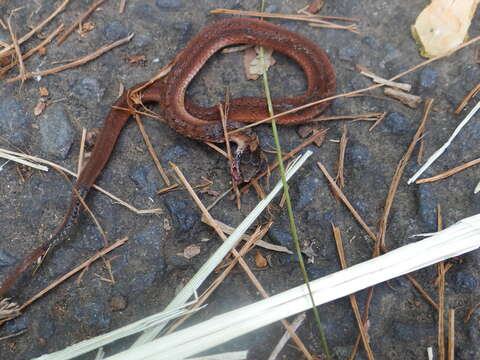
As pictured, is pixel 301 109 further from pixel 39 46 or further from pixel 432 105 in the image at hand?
pixel 39 46

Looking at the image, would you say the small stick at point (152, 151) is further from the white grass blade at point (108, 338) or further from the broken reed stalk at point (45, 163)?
the white grass blade at point (108, 338)

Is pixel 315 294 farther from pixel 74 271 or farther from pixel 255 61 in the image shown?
pixel 255 61

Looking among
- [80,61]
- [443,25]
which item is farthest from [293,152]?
[80,61]

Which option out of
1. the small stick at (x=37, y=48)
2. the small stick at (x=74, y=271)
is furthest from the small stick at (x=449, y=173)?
the small stick at (x=37, y=48)

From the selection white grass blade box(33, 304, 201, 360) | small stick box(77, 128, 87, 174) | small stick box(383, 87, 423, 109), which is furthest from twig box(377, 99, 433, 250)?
small stick box(77, 128, 87, 174)

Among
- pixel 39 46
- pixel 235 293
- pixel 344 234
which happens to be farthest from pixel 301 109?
pixel 39 46

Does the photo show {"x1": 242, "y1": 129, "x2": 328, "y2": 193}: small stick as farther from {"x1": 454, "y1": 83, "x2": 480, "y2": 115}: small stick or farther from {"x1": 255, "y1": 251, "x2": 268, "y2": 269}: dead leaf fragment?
{"x1": 454, "y1": 83, "x2": 480, "y2": 115}: small stick
